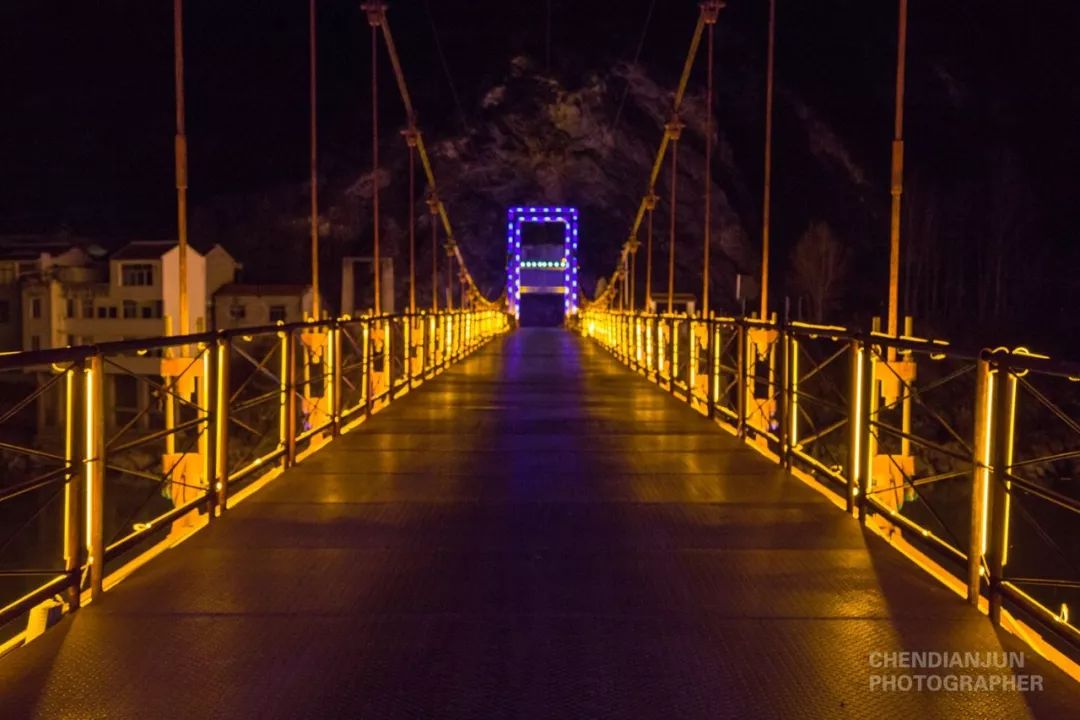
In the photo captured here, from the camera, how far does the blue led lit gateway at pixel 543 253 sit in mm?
54750

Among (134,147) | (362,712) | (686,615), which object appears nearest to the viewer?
(362,712)

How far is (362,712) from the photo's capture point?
2.45 m

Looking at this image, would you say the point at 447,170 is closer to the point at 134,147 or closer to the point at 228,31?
the point at 228,31

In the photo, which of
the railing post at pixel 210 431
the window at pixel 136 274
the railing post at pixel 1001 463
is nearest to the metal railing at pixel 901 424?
the railing post at pixel 1001 463

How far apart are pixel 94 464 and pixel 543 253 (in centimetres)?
5930

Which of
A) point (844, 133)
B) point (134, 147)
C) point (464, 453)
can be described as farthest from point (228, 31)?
point (464, 453)

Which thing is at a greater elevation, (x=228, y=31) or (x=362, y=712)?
(x=228, y=31)

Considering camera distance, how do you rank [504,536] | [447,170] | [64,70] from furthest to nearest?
1. [64,70]
2. [447,170]
3. [504,536]

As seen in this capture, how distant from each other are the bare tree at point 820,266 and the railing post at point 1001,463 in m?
39.1

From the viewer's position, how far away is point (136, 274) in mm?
38375

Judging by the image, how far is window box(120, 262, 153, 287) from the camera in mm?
38125

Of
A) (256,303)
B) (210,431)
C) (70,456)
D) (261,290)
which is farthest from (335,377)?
(261,290)

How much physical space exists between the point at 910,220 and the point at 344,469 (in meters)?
41.9

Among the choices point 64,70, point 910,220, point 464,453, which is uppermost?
point 64,70
